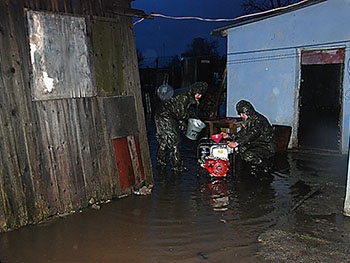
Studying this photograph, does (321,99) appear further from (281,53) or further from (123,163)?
(123,163)

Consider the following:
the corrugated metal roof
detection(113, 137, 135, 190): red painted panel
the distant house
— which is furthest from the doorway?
detection(113, 137, 135, 190): red painted panel

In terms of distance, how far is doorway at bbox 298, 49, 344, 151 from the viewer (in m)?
9.33

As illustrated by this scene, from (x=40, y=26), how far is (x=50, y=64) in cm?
51

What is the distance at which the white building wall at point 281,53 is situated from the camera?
9.09 metres

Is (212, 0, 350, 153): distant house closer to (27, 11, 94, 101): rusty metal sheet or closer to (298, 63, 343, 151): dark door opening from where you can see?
(298, 63, 343, 151): dark door opening

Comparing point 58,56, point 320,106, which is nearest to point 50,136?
point 58,56

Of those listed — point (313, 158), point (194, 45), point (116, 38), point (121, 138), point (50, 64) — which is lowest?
point (313, 158)

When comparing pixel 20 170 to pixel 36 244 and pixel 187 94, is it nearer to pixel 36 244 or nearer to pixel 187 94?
pixel 36 244

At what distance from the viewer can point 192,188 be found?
649 cm

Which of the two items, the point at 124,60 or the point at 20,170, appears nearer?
the point at 20,170

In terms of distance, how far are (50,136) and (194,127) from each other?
3577 mm

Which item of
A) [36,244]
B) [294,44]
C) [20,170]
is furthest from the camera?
[294,44]

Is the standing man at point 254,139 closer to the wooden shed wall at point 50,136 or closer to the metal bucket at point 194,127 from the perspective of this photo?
the metal bucket at point 194,127

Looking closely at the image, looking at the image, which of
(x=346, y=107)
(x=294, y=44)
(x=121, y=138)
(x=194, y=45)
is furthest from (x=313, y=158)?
(x=194, y=45)
